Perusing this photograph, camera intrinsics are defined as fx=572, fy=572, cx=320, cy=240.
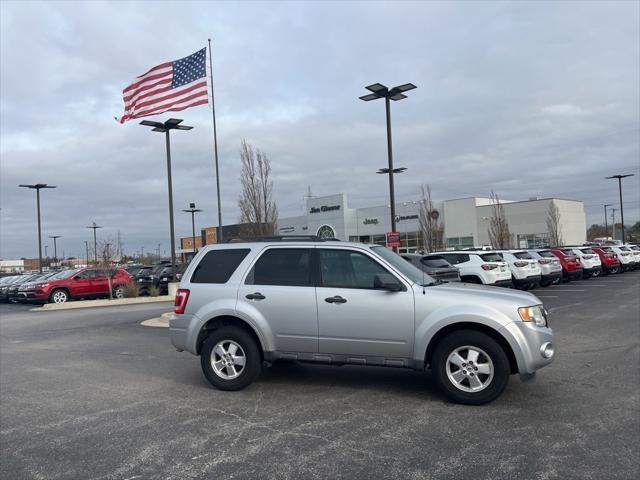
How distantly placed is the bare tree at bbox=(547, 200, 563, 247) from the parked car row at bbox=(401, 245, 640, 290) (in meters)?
19.7

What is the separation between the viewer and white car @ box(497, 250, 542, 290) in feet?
68.0

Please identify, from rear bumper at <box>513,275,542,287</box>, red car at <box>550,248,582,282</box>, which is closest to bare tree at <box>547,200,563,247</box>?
red car at <box>550,248,582,282</box>

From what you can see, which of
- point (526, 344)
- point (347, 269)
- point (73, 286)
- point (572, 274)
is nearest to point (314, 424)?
point (347, 269)

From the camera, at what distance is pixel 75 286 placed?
2606cm


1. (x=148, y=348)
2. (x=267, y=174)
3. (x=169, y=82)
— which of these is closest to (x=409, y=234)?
(x=267, y=174)

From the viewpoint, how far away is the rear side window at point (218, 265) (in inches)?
287

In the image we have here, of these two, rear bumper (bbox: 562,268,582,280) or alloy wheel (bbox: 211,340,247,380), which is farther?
rear bumper (bbox: 562,268,582,280)

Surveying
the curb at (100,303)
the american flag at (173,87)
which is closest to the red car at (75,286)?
the curb at (100,303)

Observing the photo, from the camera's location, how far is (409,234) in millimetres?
55719

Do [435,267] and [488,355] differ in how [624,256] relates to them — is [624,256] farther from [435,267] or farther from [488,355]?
[488,355]

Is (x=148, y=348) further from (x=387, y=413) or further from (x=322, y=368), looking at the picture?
(x=387, y=413)

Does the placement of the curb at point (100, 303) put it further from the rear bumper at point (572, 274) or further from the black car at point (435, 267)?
the rear bumper at point (572, 274)

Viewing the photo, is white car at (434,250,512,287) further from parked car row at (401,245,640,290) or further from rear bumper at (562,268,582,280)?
rear bumper at (562,268,582,280)

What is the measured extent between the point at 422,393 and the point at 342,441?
1871 millimetres
